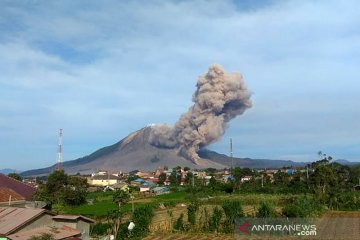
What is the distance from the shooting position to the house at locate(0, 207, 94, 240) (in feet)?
59.7

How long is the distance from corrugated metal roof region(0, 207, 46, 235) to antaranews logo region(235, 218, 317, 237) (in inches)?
436

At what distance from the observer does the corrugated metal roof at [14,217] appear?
18.4 metres

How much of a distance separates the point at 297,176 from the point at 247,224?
144 ft

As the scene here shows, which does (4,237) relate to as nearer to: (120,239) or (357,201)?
(120,239)

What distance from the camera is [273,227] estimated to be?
2428 cm

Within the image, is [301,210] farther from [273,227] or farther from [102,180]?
[102,180]

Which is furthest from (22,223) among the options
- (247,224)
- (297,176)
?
(297,176)

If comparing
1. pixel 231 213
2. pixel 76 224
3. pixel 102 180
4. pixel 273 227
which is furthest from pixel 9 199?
pixel 102 180

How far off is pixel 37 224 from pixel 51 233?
207cm

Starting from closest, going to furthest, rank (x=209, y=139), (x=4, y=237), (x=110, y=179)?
1. (x=4, y=237)
2. (x=110, y=179)
3. (x=209, y=139)

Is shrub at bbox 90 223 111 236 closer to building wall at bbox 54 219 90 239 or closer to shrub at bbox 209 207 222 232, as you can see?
building wall at bbox 54 219 90 239

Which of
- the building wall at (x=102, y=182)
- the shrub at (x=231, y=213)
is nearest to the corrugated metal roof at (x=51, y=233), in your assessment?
the shrub at (x=231, y=213)

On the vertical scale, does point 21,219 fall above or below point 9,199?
below

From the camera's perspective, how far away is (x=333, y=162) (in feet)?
216
